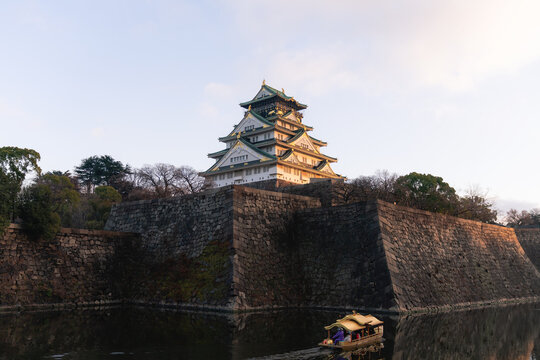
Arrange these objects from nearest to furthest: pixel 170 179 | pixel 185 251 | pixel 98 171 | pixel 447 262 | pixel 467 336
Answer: pixel 467 336
pixel 185 251
pixel 447 262
pixel 170 179
pixel 98 171

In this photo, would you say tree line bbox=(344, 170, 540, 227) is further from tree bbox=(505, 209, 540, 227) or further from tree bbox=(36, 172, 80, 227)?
tree bbox=(505, 209, 540, 227)

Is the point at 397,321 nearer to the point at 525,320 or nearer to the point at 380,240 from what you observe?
the point at 380,240

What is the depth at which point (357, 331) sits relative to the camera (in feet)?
32.3

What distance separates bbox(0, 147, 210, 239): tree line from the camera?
1559 cm

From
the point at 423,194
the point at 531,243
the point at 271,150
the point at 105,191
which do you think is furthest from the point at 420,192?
the point at 105,191

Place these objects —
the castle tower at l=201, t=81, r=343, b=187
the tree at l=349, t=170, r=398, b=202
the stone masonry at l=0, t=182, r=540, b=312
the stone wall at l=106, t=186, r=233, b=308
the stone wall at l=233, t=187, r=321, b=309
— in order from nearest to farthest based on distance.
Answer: the stone masonry at l=0, t=182, r=540, b=312
the stone wall at l=233, t=187, r=321, b=309
the stone wall at l=106, t=186, r=233, b=308
the tree at l=349, t=170, r=398, b=202
the castle tower at l=201, t=81, r=343, b=187

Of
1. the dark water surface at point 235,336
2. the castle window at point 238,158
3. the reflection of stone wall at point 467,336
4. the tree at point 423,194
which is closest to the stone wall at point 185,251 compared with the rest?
the dark water surface at point 235,336

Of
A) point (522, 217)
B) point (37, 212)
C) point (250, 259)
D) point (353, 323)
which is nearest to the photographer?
point (353, 323)

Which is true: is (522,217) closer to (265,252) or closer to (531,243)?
(531,243)

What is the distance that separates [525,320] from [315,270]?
7.29m

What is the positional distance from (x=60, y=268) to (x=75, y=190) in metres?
26.2

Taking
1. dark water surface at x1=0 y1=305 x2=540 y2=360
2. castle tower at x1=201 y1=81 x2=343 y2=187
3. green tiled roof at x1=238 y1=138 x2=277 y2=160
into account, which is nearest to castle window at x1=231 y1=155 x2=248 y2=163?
castle tower at x1=201 y1=81 x2=343 y2=187

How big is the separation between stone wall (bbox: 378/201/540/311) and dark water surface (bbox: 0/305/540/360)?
167 centimetres

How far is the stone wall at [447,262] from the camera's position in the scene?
16.5m
